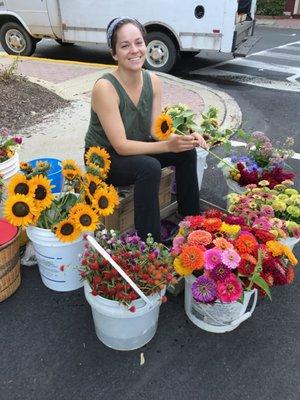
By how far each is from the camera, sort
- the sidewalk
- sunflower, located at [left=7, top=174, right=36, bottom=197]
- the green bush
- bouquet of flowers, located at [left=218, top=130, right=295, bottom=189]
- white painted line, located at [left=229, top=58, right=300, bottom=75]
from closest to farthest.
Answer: sunflower, located at [left=7, top=174, right=36, bottom=197]
bouquet of flowers, located at [left=218, top=130, right=295, bottom=189]
the sidewalk
white painted line, located at [left=229, top=58, right=300, bottom=75]
the green bush

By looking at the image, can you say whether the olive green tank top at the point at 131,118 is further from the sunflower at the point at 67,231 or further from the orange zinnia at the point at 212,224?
the orange zinnia at the point at 212,224

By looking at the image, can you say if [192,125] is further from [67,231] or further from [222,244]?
[67,231]

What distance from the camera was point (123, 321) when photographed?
2004 millimetres

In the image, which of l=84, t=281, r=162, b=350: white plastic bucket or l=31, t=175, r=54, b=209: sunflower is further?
l=31, t=175, r=54, b=209: sunflower

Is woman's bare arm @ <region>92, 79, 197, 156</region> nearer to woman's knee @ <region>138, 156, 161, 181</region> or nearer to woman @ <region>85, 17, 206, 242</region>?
woman @ <region>85, 17, 206, 242</region>

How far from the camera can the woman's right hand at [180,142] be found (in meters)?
2.37

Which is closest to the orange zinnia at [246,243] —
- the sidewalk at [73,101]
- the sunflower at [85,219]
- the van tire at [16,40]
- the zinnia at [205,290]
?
the zinnia at [205,290]

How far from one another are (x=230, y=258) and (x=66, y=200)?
3.41 feet

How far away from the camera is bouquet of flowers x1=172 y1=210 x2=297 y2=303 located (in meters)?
1.93

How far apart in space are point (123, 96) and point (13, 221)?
1.04m

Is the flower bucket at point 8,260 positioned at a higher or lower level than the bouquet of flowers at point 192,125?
lower

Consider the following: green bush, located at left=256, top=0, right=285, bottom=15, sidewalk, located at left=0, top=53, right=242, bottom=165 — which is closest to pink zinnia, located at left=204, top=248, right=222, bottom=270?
sidewalk, located at left=0, top=53, right=242, bottom=165

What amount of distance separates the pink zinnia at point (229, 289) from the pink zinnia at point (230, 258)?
0.18ft

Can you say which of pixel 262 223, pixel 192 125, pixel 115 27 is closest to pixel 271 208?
pixel 262 223
